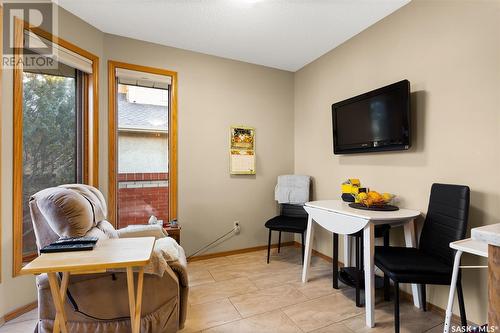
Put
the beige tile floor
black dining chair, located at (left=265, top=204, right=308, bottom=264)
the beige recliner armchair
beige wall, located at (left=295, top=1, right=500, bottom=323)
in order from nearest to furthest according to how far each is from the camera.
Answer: the beige recliner armchair < beige wall, located at (left=295, top=1, right=500, bottom=323) < the beige tile floor < black dining chair, located at (left=265, top=204, right=308, bottom=264)

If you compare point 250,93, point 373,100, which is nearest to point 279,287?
point 373,100

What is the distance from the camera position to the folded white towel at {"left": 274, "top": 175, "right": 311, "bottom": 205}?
2986 millimetres

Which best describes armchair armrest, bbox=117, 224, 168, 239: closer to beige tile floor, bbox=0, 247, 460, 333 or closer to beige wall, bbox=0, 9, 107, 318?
beige tile floor, bbox=0, 247, 460, 333

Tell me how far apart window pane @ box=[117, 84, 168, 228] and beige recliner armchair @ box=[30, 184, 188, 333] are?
4.04 feet

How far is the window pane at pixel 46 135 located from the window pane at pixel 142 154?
1.48 ft

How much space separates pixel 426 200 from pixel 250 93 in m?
2.28

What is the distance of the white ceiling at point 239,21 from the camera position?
6.64 ft

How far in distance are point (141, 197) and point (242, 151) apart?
135cm

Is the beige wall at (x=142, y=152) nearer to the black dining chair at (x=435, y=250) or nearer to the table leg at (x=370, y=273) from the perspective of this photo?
the table leg at (x=370, y=273)

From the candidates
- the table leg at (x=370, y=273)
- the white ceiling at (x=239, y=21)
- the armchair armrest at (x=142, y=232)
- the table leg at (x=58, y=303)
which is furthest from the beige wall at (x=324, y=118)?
the table leg at (x=58, y=303)

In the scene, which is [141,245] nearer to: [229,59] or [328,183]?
[328,183]

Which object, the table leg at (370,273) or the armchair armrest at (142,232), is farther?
the armchair armrest at (142,232)

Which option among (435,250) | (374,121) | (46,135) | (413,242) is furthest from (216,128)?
(435,250)

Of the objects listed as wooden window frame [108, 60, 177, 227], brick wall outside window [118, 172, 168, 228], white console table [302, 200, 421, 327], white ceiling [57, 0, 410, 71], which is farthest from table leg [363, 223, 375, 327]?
brick wall outside window [118, 172, 168, 228]
